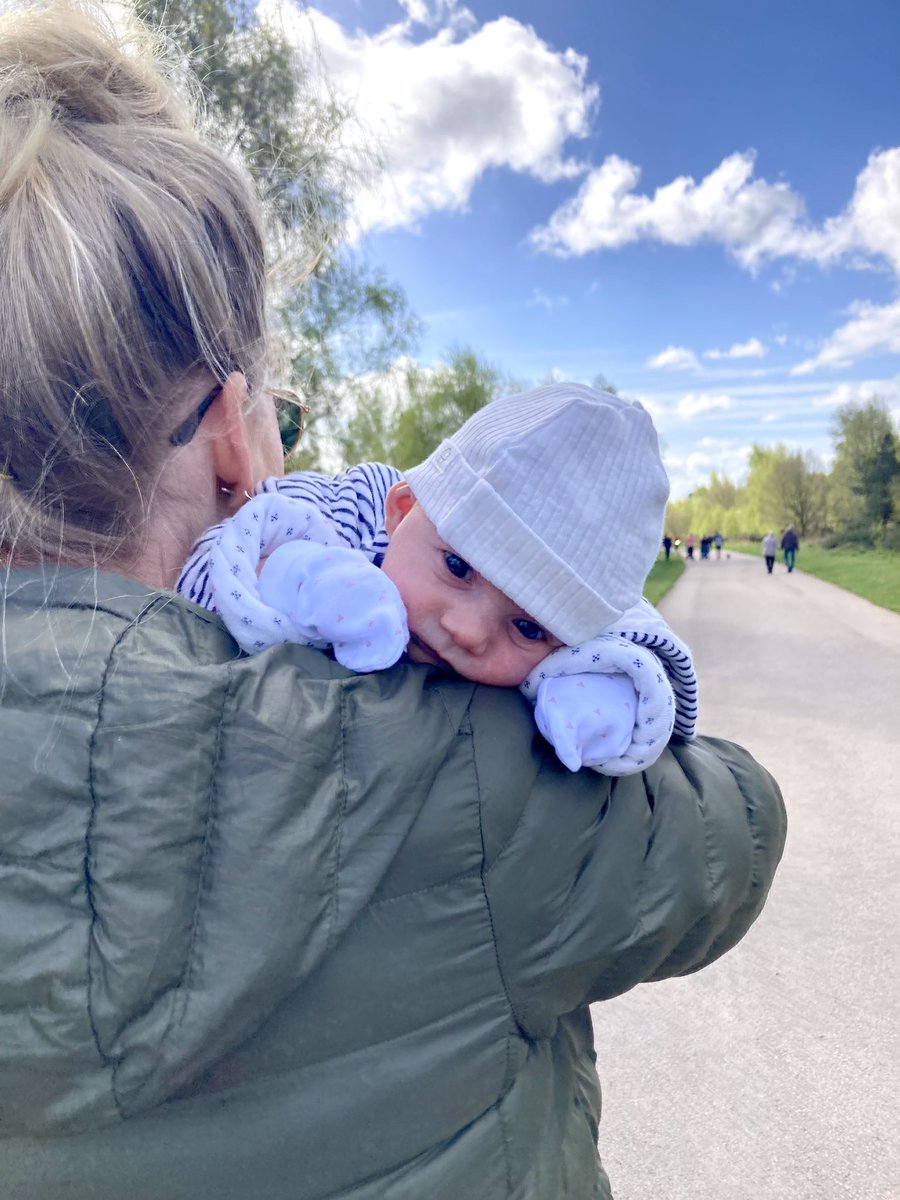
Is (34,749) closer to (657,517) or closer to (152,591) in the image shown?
(152,591)

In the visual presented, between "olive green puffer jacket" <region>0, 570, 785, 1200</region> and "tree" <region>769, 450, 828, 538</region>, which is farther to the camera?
"tree" <region>769, 450, 828, 538</region>

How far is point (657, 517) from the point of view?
114 cm

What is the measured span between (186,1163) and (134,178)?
3.13 feet

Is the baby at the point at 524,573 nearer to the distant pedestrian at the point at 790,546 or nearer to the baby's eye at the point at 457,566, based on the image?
the baby's eye at the point at 457,566

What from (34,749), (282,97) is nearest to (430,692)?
(34,749)

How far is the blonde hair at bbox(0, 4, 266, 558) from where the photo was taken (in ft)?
2.88

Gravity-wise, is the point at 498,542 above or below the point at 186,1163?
above

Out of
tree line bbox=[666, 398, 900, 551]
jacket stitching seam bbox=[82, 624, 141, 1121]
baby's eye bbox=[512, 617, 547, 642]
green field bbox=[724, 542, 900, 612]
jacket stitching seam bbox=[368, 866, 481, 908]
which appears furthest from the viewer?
tree line bbox=[666, 398, 900, 551]

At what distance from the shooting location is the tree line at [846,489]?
37.3 meters

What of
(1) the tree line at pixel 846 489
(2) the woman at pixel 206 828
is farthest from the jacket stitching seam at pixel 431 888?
(1) the tree line at pixel 846 489

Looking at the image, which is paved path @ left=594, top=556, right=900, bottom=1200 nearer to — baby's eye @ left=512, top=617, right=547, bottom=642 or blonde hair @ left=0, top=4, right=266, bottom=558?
baby's eye @ left=512, top=617, right=547, bottom=642

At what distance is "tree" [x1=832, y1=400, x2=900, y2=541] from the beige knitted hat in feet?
126

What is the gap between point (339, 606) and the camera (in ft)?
3.17

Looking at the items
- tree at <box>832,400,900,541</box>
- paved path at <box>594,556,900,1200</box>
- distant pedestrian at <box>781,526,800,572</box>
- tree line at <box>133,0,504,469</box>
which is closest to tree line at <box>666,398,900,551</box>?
tree at <box>832,400,900,541</box>
